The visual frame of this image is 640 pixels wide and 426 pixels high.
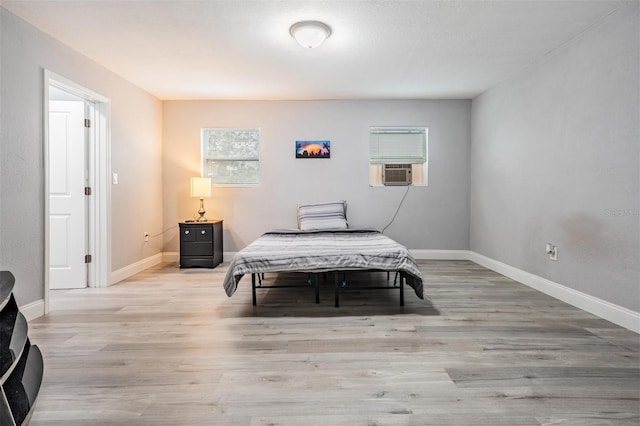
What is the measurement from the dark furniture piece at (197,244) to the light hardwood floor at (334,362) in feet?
4.57

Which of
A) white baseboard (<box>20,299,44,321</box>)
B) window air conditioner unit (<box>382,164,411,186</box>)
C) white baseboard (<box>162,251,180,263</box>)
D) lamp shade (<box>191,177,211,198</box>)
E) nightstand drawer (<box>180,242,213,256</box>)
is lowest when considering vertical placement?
white baseboard (<box>20,299,44,321</box>)

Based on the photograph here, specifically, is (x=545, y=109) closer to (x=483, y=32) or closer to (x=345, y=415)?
(x=483, y=32)

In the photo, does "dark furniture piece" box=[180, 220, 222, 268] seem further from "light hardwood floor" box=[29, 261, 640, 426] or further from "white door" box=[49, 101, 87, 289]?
"light hardwood floor" box=[29, 261, 640, 426]

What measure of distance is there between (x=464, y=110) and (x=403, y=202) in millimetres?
1651

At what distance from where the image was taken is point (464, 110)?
16.5 ft

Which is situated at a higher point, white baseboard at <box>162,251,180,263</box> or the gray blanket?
the gray blanket

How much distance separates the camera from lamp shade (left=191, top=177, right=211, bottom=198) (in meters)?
4.66

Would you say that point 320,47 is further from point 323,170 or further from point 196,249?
point 196,249

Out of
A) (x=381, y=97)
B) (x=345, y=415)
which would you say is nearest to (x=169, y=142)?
(x=381, y=97)

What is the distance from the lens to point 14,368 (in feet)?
4.12

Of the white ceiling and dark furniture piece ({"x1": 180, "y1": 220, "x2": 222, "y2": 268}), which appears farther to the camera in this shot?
dark furniture piece ({"x1": 180, "y1": 220, "x2": 222, "y2": 268})

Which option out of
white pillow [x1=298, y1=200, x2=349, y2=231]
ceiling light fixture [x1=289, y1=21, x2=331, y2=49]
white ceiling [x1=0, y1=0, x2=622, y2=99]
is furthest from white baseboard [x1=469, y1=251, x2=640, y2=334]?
ceiling light fixture [x1=289, y1=21, x2=331, y2=49]

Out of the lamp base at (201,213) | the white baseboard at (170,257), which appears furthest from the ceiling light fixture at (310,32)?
the white baseboard at (170,257)

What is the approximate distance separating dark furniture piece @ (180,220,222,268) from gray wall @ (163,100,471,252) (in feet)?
1.74
